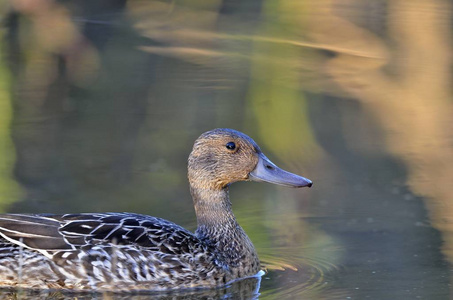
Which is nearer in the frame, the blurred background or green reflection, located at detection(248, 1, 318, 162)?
the blurred background

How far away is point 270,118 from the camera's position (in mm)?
10383

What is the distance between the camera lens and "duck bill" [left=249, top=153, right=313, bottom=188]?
7730mm

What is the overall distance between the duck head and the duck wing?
0.57 meters

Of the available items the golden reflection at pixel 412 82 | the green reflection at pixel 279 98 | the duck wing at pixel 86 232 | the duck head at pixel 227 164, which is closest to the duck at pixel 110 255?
the duck wing at pixel 86 232

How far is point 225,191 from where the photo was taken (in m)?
7.85

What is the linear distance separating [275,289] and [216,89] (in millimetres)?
5036

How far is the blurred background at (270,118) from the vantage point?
305 inches

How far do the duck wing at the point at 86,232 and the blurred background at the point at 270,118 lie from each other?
0.74 meters

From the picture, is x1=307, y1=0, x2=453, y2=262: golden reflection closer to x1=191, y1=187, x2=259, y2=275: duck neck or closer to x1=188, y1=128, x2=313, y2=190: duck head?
x1=188, y1=128, x2=313, y2=190: duck head

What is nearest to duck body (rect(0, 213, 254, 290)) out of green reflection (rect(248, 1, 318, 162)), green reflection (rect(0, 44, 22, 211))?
green reflection (rect(0, 44, 22, 211))

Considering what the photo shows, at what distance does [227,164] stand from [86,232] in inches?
46.5

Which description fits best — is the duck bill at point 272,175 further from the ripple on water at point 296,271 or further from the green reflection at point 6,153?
the green reflection at point 6,153

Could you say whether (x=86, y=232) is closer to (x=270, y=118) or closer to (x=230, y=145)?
(x=230, y=145)

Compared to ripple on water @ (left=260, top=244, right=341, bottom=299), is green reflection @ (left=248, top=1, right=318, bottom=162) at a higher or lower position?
higher
